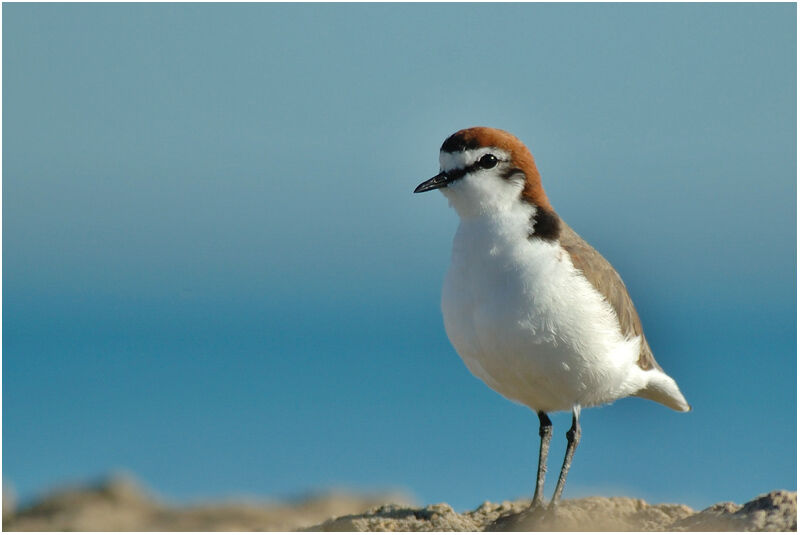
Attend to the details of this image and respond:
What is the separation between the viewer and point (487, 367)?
30.6 feet

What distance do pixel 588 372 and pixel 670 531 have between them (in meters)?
1.60

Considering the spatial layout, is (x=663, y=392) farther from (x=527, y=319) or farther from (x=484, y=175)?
(x=484, y=175)

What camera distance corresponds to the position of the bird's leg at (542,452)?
9.68m

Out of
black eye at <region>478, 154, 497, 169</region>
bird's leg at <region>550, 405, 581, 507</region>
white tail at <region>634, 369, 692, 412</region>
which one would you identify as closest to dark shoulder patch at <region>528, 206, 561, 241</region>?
black eye at <region>478, 154, 497, 169</region>

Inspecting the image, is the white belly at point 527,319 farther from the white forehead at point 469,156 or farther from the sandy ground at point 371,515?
the sandy ground at point 371,515

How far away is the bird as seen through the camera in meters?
8.95

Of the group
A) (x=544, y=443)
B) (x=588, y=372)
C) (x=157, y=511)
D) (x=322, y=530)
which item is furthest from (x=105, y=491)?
(x=588, y=372)

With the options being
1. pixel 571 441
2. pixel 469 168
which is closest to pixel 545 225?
pixel 469 168

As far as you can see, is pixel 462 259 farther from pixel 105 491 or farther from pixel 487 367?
pixel 105 491

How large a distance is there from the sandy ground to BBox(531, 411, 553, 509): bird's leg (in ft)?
0.61

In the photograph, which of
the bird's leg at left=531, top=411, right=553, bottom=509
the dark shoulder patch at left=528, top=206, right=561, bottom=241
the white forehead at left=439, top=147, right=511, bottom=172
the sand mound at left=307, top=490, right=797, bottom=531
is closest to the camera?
the sand mound at left=307, top=490, right=797, bottom=531

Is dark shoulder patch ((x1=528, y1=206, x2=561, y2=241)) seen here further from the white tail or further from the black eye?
the white tail

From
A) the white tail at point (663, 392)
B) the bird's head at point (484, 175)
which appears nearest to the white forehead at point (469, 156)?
the bird's head at point (484, 175)

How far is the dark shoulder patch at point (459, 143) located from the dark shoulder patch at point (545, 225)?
2.79 feet
